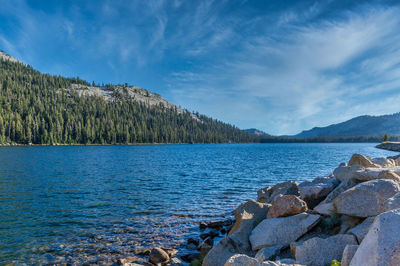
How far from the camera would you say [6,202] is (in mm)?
20500

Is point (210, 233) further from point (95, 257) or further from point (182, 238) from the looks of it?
point (95, 257)

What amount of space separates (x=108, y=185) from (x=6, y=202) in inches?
411

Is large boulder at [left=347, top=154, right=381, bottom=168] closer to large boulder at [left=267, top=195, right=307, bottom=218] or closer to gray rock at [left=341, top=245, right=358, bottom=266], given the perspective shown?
large boulder at [left=267, top=195, right=307, bottom=218]

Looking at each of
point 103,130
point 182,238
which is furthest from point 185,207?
point 103,130

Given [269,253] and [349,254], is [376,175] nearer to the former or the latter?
[269,253]

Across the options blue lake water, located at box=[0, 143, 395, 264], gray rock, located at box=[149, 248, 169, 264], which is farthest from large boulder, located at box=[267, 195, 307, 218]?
blue lake water, located at box=[0, 143, 395, 264]

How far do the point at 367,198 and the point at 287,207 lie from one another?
3106 millimetres

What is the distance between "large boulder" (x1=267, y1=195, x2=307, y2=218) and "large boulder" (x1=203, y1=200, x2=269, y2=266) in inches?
47.1

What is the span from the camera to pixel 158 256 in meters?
11.1

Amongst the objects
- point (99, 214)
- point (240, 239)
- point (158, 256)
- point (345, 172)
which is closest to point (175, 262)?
point (158, 256)

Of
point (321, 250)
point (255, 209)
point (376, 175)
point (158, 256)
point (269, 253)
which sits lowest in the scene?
point (158, 256)

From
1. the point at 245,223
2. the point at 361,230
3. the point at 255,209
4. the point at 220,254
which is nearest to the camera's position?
the point at 361,230

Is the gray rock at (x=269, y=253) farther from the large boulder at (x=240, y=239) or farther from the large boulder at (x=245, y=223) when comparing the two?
the large boulder at (x=245, y=223)

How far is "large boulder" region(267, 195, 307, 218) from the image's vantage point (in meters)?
10.4
